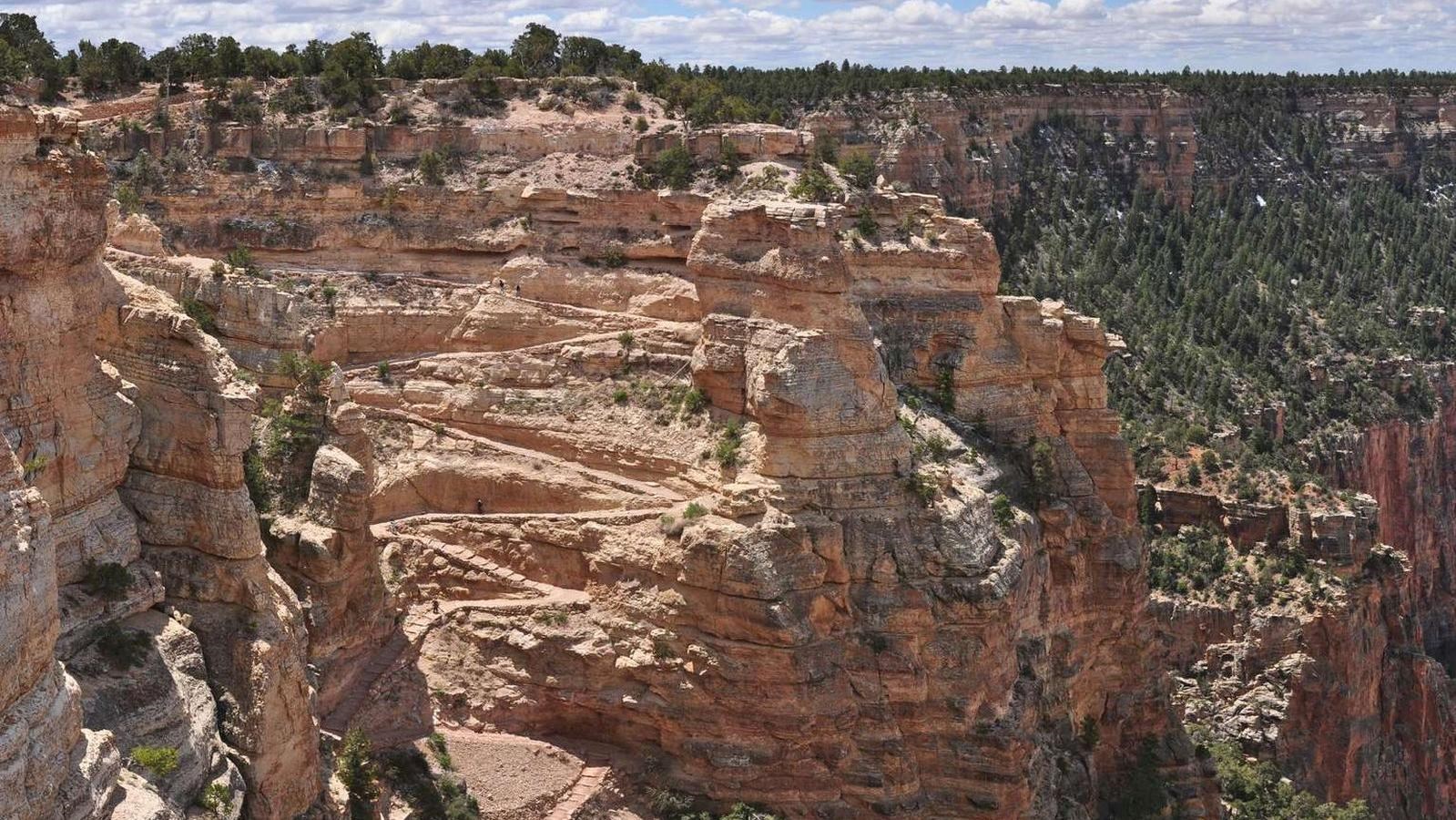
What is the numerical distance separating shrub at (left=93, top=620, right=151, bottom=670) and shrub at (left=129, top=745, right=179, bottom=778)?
1.66 m

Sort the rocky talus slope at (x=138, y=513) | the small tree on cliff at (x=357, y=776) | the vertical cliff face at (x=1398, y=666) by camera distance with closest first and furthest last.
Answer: the rocky talus slope at (x=138, y=513), the small tree on cliff at (x=357, y=776), the vertical cliff face at (x=1398, y=666)

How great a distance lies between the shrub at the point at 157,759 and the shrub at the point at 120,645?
1.66m

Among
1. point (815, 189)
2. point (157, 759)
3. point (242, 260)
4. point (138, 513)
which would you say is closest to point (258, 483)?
point (138, 513)

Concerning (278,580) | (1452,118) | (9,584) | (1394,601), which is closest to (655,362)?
(278,580)

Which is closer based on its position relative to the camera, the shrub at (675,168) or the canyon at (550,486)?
the canyon at (550,486)

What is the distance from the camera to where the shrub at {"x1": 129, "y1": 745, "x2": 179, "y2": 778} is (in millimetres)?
26859

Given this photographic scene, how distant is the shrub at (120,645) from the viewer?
28.7 meters

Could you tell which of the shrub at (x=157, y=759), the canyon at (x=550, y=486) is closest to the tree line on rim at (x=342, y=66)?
the canyon at (x=550, y=486)

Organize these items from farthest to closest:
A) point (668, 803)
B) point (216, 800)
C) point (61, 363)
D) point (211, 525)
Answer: point (668, 803)
point (211, 525)
point (61, 363)
point (216, 800)

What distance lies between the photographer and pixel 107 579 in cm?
2994

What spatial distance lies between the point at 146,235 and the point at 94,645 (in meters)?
19.9

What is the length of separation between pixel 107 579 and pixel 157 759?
4036mm

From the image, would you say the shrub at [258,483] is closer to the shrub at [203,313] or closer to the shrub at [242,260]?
the shrub at [203,313]

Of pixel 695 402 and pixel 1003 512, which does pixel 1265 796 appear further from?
pixel 695 402
